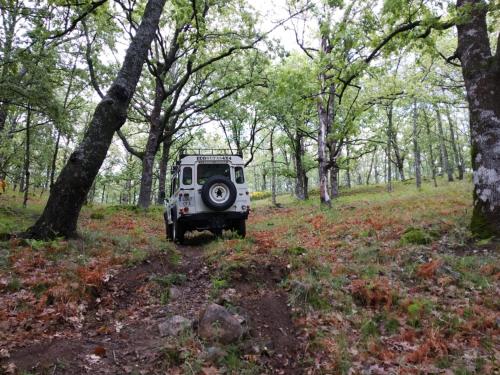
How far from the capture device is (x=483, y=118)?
26.4 ft

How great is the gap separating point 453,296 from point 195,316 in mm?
4129

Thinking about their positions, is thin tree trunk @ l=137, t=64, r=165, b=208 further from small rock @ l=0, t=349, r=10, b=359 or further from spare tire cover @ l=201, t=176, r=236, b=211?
small rock @ l=0, t=349, r=10, b=359

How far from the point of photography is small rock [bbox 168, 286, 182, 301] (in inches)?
237

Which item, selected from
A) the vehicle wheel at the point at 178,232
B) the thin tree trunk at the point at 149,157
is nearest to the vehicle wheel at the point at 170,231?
the vehicle wheel at the point at 178,232

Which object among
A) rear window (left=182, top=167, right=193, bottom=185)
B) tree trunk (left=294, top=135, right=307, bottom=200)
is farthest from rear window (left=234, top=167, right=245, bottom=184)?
tree trunk (left=294, top=135, right=307, bottom=200)

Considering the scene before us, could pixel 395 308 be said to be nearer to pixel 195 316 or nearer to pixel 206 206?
pixel 195 316

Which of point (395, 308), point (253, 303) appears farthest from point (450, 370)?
point (253, 303)

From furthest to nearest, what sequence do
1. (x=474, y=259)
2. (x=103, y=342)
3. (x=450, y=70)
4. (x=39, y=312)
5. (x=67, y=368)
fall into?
(x=450, y=70), (x=474, y=259), (x=39, y=312), (x=103, y=342), (x=67, y=368)

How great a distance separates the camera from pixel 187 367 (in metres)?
3.87

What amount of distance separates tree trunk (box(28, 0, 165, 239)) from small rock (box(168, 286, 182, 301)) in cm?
366

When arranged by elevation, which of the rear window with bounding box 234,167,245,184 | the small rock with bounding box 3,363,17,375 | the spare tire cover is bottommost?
the small rock with bounding box 3,363,17,375

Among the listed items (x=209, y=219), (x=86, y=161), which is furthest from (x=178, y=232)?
(x=86, y=161)

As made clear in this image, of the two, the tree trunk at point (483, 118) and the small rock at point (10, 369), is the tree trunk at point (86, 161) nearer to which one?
the small rock at point (10, 369)

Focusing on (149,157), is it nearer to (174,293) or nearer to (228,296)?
(174,293)
